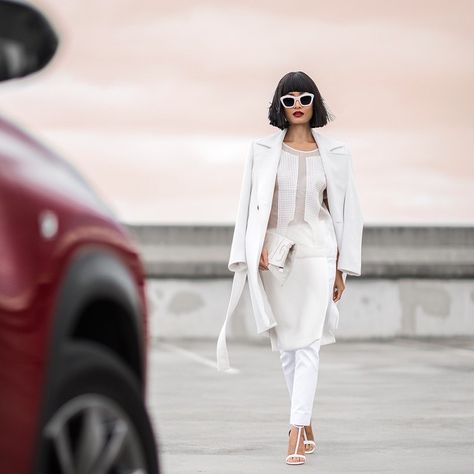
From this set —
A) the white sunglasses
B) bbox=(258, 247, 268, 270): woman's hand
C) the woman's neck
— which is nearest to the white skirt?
bbox=(258, 247, 268, 270): woman's hand

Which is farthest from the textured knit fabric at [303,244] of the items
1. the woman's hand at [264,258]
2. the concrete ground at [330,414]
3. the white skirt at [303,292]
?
the concrete ground at [330,414]

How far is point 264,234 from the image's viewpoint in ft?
27.5

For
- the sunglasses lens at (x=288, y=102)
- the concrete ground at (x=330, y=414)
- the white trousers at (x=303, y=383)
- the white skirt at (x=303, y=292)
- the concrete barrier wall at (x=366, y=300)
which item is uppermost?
the sunglasses lens at (x=288, y=102)

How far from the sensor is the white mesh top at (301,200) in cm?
841

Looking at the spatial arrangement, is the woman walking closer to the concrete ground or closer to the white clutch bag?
the white clutch bag

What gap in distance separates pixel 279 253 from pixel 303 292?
29 cm

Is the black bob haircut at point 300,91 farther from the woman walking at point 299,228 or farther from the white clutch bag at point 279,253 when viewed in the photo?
the white clutch bag at point 279,253

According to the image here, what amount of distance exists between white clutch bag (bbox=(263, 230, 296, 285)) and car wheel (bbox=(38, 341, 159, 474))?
4091 millimetres

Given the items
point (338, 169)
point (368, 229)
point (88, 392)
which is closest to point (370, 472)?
point (338, 169)

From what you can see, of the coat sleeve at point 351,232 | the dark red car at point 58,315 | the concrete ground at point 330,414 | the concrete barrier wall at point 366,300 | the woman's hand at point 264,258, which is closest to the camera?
the dark red car at point 58,315

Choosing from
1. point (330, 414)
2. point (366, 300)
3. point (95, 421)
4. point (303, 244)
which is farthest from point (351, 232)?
point (366, 300)

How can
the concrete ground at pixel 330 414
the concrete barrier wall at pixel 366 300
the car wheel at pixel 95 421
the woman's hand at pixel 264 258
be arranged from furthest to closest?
the concrete barrier wall at pixel 366 300
the woman's hand at pixel 264 258
the concrete ground at pixel 330 414
the car wheel at pixel 95 421

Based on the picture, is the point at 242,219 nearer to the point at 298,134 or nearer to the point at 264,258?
the point at 264,258

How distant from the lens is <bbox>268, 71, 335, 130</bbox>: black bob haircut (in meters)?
8.48
